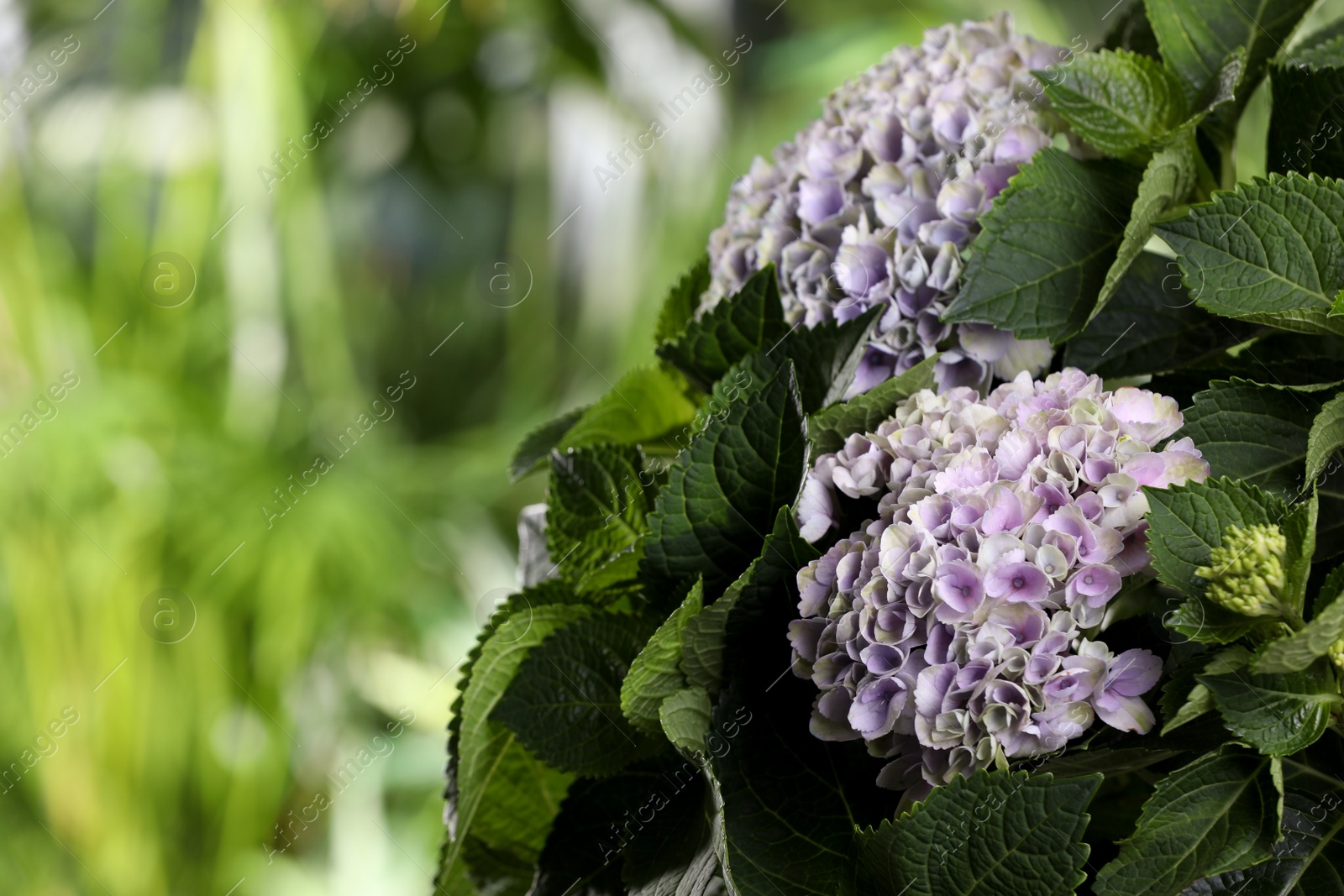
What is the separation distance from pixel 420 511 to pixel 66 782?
631mm

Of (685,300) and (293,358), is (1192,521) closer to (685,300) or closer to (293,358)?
(685,300)

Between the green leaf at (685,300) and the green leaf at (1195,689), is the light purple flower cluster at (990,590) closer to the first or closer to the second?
→ the green leaf at (1195,689)

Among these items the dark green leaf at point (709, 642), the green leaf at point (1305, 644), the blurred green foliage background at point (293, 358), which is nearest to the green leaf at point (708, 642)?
the dark green leaf at point (709, 642)

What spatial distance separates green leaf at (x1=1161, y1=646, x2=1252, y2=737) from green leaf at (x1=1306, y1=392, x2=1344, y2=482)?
0.05 m

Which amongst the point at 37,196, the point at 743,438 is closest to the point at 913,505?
the point at 743,438

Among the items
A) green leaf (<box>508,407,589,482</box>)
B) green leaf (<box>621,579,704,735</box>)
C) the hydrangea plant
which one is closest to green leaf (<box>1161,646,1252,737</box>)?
the hydrangea plant

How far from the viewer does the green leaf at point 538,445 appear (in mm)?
351

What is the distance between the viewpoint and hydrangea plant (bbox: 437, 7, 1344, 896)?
21 centimetres

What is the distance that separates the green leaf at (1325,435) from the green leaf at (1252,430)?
21 millimetres

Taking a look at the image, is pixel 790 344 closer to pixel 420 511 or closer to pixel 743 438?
pixel 743 438

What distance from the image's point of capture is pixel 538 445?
0.36 m

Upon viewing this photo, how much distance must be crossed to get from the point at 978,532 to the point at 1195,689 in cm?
5

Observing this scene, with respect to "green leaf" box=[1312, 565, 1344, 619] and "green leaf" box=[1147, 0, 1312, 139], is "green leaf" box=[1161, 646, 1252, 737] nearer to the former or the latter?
"green leaf" box=[1312, 565, 1344, 619]

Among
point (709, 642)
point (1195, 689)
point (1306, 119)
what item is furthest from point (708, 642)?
point (1306, 119)
